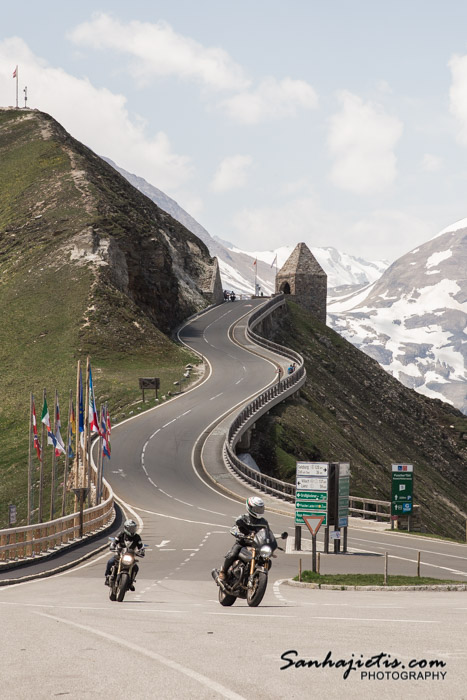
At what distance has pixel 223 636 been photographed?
12422 mm

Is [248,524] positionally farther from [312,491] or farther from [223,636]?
[312,491]

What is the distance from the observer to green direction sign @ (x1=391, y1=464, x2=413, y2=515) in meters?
44.3

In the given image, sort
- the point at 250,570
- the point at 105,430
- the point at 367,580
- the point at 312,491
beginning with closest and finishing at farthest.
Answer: the point at 250,570
the point at 367,580
the point at 312,491
the point at 105,430

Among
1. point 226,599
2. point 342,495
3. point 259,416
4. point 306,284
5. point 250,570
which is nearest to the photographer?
point 250,570

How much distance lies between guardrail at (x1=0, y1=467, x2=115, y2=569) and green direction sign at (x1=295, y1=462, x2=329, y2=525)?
795 centimetres

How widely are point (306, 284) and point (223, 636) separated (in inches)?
6085

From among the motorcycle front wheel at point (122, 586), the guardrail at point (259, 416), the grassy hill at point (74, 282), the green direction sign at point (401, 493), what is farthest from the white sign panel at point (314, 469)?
the grassy hill at point (74, 282)

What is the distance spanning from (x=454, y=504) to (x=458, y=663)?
93.9m

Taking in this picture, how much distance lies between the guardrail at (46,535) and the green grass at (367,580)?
8.24 meters

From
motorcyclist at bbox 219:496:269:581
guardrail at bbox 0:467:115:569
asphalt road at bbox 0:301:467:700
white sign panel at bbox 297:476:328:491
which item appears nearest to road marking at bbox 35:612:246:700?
asphalt road at bbox 0:301:467:700

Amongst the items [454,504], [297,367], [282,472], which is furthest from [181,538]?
[454,504]

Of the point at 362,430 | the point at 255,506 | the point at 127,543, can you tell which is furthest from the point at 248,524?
the point at 362,430

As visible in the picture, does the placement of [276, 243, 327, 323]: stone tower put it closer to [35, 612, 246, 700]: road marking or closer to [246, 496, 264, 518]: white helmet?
[246, 496, 264, 518]: white helmet

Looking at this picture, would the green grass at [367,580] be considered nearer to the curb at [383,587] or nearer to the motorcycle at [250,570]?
the curb at [383,587]
